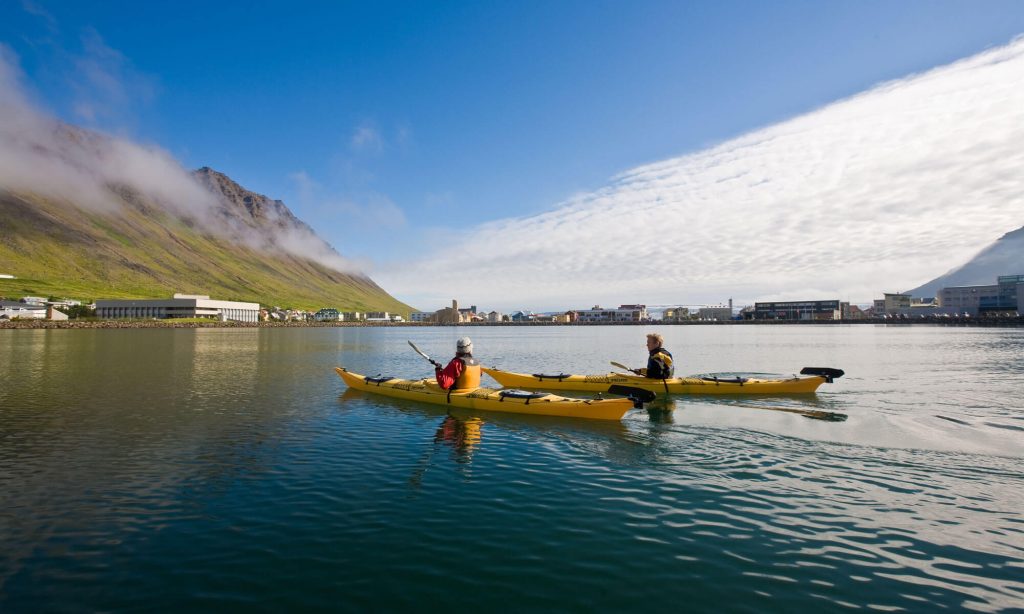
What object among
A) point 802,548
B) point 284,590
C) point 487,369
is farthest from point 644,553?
point 487,369

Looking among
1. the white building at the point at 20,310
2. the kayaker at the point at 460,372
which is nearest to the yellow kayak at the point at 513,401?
the kayaker at the point at 460,372

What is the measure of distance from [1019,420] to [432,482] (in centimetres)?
2475

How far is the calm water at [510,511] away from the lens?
8.06m

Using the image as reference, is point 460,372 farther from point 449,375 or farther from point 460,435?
point 460,435

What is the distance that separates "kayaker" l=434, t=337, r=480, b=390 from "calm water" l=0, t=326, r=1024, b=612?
163 cm

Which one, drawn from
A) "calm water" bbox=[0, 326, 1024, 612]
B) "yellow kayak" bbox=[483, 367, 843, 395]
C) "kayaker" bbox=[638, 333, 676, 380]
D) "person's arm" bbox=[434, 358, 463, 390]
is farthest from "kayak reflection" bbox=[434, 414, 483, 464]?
"kayaker" bbox=[638, 333, 676, 380]

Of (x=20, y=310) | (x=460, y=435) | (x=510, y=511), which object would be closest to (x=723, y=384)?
(x=460, y=435)

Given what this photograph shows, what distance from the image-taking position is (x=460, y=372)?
78.4 feet

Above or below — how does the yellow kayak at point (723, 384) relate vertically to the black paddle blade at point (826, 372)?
below

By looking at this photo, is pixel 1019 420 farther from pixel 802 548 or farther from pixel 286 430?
pixel 286 430

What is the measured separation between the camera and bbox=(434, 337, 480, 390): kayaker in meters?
23.5

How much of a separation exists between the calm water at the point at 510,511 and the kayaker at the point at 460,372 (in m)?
1.63

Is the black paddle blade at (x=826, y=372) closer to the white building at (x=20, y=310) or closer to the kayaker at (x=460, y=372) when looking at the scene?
the kayaker at (x=460, y=372)

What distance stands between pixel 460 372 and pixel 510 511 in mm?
12639
